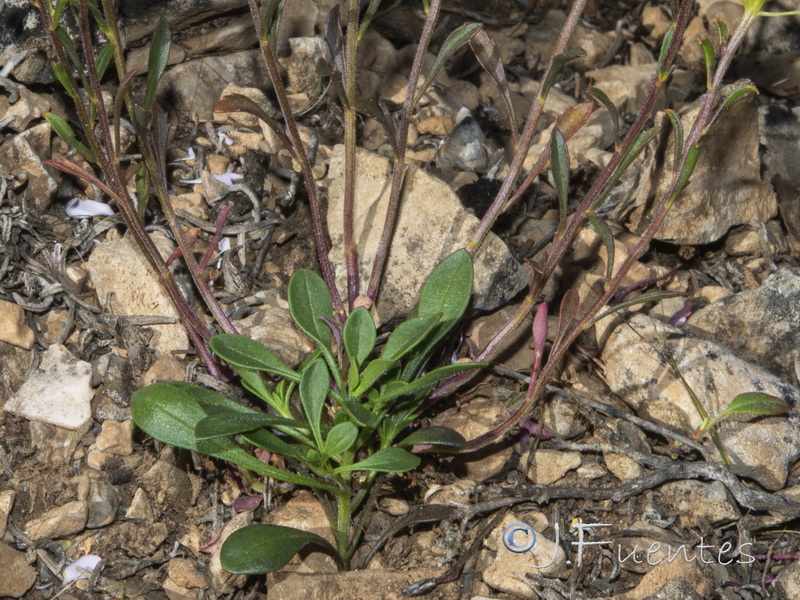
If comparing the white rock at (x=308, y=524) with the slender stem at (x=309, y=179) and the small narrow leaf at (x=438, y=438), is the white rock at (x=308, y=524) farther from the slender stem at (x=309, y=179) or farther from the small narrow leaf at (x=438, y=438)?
the slender stem at (x=309, y=179)

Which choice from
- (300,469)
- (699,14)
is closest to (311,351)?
(300,469)

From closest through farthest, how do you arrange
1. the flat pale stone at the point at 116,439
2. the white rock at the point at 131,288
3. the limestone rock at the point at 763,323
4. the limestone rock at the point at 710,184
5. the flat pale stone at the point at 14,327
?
the flat pale stone at the point at 116,439 < the flat pale stone at the point at 14,327 < the white rock at the point at 131,288 < the limestone rock at the point at 763,323 < the limestone rock at the point at 710,184

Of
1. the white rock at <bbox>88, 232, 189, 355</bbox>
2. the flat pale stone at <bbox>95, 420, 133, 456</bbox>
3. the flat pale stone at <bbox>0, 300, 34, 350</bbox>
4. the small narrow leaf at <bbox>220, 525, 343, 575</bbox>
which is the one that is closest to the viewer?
the small narrow leaf at <bbox>220, 525, 343, 575</bbox>

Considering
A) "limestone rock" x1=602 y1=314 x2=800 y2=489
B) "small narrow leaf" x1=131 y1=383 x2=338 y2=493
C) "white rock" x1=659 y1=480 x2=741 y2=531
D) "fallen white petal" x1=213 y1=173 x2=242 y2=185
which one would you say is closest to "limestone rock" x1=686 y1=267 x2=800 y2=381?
"limestone rock" x1=602 y1=314 x2=800 y2=489

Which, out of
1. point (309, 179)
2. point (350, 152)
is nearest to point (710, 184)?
point (350, 152)

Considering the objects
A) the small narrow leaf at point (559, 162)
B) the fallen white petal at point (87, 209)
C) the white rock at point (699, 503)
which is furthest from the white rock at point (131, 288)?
the white rock at point (699, 503)

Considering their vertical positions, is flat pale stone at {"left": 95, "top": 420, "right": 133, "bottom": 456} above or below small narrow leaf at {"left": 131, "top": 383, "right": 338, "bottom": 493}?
below

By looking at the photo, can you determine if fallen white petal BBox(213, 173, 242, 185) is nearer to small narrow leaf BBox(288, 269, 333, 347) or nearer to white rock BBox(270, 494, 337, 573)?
small narrow leaf BBox(288, 269, 333, 347)
